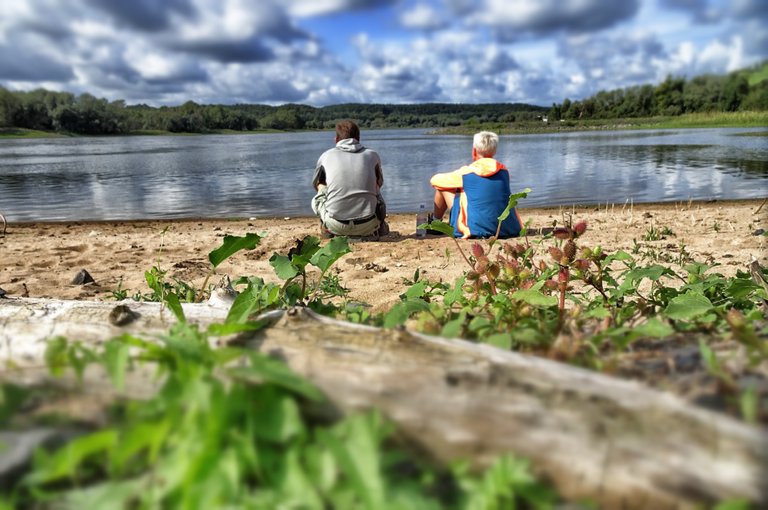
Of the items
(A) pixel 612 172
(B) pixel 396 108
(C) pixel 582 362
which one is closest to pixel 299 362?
(C) pixel 582 362

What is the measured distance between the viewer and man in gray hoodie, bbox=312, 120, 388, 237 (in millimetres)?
7668

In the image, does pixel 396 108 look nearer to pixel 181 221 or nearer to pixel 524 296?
pixel 181 221

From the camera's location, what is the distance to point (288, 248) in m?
7.23

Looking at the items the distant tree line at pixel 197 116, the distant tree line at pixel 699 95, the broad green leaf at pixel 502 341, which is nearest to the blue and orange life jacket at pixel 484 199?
the distant tree line at pixel 699 95

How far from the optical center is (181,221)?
1148cm

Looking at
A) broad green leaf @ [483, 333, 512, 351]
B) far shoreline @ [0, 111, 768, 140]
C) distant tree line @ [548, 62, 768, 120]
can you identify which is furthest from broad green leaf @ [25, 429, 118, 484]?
far shoreline @ [0, 111, 768, 140]

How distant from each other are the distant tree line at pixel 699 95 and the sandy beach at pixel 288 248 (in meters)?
1.82

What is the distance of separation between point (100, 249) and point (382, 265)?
4154 mm

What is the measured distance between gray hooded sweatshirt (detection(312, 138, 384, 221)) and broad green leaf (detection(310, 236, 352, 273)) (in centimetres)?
555

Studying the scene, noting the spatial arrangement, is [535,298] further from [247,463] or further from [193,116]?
[193,116]

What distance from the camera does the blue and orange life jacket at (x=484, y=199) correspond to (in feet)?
24.1

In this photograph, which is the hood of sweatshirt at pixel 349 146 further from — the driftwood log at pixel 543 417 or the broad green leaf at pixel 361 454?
the broad green leaf at pixel 361 454

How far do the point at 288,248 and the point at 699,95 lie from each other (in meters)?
6.10

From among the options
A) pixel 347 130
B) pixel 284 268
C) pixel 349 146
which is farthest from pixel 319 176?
pixel 284 268
